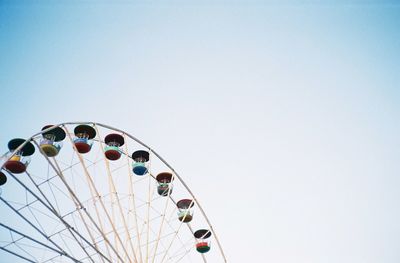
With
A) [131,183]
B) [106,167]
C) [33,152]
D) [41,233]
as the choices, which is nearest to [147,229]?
[131,183]

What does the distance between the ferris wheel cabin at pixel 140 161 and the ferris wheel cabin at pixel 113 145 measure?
817 millimetres

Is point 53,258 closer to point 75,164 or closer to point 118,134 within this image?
point 75,164

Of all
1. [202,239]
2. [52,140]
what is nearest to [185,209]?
[202,239]

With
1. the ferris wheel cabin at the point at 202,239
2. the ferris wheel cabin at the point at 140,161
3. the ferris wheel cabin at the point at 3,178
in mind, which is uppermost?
the ferris wheel cabin at the point at 140,161

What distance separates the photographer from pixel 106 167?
10914 mm

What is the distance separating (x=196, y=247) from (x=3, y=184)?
7.68m

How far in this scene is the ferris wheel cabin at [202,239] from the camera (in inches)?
488

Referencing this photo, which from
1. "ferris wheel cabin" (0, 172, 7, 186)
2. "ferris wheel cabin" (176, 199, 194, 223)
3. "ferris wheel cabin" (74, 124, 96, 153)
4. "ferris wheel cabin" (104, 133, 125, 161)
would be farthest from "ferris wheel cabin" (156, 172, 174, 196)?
"ferris wheel cabin" (0, 172, 7, 186)

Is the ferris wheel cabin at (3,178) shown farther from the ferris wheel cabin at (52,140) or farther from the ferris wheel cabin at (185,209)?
the ferris wheel cabin at (185,209)

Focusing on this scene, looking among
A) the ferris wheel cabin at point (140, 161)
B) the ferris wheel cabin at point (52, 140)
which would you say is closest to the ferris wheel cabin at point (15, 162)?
the ferris wheel cabin at point (52, 140)

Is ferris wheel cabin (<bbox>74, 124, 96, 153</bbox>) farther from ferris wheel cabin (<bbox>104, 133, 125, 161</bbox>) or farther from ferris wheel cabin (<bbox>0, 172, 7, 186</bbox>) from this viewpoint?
ferris wheel cabin (<bbox>0, 172, 7, 186</bbox>)

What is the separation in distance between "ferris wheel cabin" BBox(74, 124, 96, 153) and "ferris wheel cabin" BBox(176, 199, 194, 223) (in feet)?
15.0

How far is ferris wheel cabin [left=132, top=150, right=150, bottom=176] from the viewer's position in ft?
42.0

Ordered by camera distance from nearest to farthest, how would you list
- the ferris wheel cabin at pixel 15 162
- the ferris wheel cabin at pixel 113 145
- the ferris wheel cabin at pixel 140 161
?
the ferris wheel cabin at pixel 15 162, the ferris wheel cabin at pixel 113 145, the ferris wheel cabin at pixel 140 161
